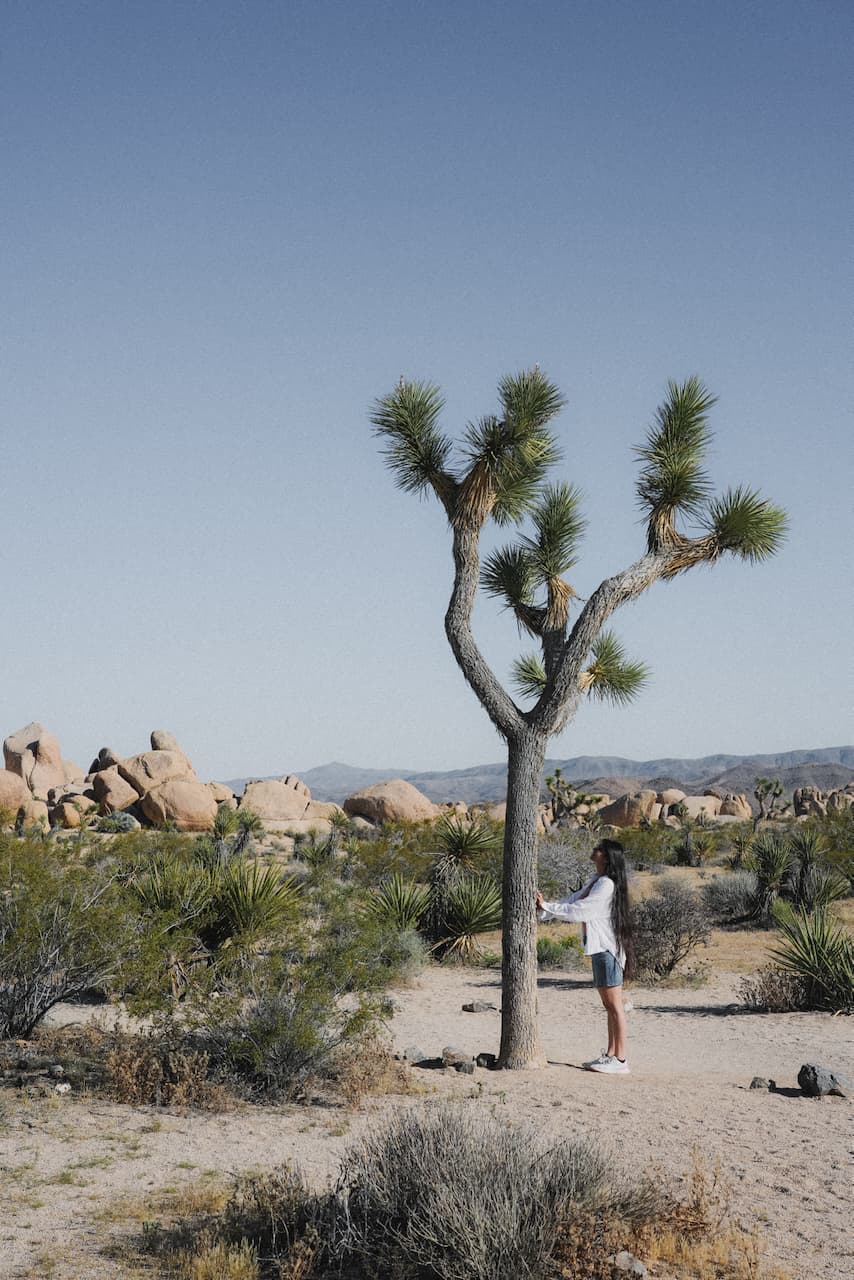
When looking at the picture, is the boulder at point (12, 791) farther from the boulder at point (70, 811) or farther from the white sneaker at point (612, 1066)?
the white sneaker at point (612, 1066)

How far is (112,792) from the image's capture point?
39094mm

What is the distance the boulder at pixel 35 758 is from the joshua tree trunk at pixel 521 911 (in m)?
37.2

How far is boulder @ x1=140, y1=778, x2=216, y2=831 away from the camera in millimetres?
36875

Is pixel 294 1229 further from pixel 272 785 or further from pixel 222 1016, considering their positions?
pixel 272 785

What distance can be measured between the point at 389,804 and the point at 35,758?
635 inches

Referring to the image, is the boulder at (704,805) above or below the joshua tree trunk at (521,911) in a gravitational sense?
below

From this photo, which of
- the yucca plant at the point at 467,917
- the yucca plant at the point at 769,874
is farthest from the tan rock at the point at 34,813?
the yucca plant at the point at 769,874

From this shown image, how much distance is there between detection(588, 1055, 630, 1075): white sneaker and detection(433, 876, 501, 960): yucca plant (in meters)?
6.61

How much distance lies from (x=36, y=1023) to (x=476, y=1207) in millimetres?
6039

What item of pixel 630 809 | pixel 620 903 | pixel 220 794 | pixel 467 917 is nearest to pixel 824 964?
pixel 620 903

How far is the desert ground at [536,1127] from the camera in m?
4.74

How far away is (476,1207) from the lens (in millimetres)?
3971

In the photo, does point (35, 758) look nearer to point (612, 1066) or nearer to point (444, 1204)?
point (612, 1066)

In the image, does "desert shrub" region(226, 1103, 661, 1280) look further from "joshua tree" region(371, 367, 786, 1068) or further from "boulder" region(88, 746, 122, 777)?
"boulder" region(88, 746, 122, 777)
